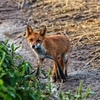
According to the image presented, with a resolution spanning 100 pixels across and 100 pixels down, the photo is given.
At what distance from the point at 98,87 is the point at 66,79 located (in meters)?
0.89

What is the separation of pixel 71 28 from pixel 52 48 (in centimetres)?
365

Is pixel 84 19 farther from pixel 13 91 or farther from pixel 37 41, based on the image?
pixel 13 91

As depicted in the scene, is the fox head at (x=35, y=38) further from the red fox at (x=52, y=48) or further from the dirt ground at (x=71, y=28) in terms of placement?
the dirt ground at (x=71, y=28)

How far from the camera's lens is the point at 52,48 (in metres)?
8.36

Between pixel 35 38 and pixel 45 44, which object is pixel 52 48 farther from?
pixel 35 38

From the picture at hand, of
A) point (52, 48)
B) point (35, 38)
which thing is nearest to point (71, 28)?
point (52, 48)

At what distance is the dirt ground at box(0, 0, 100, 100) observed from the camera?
8.86 m

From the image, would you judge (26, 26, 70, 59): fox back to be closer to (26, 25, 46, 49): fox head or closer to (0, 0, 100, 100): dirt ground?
(26, 25, 46, 49): fox head

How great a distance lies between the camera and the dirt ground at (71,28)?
29.1 ft

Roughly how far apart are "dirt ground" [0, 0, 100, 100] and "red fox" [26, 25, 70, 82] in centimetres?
28

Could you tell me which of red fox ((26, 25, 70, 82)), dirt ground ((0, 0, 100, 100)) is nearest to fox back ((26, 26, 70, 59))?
red fox ((26, 25, 70, 82))

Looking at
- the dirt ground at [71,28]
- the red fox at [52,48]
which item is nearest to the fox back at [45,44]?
the red fox at [52,48]

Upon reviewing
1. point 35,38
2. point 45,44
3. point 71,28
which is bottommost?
point 71,28

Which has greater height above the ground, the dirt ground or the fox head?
the fox head
